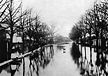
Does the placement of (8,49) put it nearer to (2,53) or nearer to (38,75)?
(2,53)

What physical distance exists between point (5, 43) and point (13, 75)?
17770 millimetres

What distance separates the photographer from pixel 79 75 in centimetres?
1623

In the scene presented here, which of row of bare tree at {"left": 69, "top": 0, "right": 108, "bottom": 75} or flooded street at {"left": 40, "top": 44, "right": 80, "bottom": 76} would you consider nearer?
flooded street at {"left": 40, "top": 44, "right": 80, "bottom": 76}

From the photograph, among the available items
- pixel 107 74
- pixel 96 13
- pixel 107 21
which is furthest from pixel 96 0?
pixel 107 74

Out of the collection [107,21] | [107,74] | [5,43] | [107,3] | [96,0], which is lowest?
[107,74]

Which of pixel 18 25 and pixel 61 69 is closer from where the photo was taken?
pixel 61 69

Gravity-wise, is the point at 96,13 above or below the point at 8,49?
above

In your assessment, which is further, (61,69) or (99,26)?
(99,26)

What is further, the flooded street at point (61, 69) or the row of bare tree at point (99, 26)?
the row of bare tree at point (99, 26)

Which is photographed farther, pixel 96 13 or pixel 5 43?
pixel 96 13

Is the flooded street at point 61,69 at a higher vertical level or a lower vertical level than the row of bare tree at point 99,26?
lower

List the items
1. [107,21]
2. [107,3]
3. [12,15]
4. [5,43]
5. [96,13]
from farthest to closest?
[96,13] → [12,15] → [107,21] → [5,43] → [107,3]

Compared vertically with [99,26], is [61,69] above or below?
below

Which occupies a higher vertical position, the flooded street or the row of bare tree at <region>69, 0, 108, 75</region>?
the row of bare tree at <region>69, 0, 108, 75</region>
